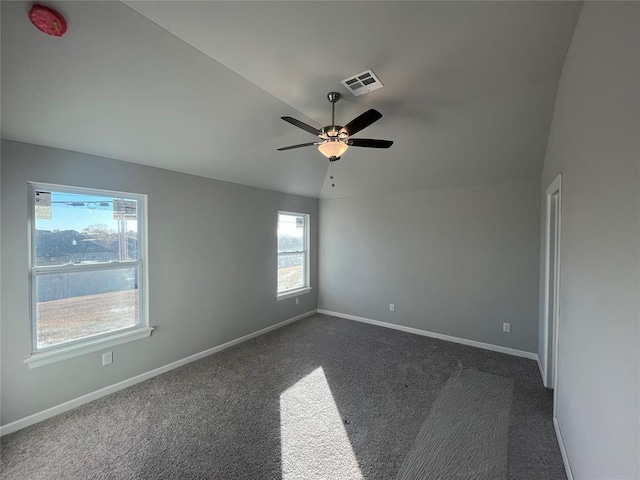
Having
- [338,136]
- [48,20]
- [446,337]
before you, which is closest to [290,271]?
[446,337]

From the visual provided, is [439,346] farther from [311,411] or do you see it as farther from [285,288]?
[285,288]

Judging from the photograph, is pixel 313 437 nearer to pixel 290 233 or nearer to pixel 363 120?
pixel 363 120

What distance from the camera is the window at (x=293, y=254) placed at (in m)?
4.95

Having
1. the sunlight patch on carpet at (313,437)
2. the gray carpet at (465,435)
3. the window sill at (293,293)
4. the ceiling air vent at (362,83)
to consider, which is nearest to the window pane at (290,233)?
the window sill at (293,293)

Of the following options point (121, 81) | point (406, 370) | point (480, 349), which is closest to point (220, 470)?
point (406, 370)

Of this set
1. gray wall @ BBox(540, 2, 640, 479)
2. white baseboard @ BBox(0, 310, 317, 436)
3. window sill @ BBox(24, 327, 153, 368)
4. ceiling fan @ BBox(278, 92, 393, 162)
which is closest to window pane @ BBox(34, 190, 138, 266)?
window sill @ BBox(24, 327, 153, 368)

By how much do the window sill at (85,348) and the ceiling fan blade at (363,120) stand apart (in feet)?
9.98

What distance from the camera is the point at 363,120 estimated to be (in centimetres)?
206

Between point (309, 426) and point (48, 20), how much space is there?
328cm

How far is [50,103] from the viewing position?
A: 204cm

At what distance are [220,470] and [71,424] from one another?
1526 millimetres

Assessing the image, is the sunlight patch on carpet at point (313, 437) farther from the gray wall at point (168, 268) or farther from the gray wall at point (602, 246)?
the gray wall at point (168, 268)

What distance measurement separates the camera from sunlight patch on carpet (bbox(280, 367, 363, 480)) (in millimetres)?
1856

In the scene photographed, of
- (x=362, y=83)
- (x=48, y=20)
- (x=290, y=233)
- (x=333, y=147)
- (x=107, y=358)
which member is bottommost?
(x=107, y=358)
